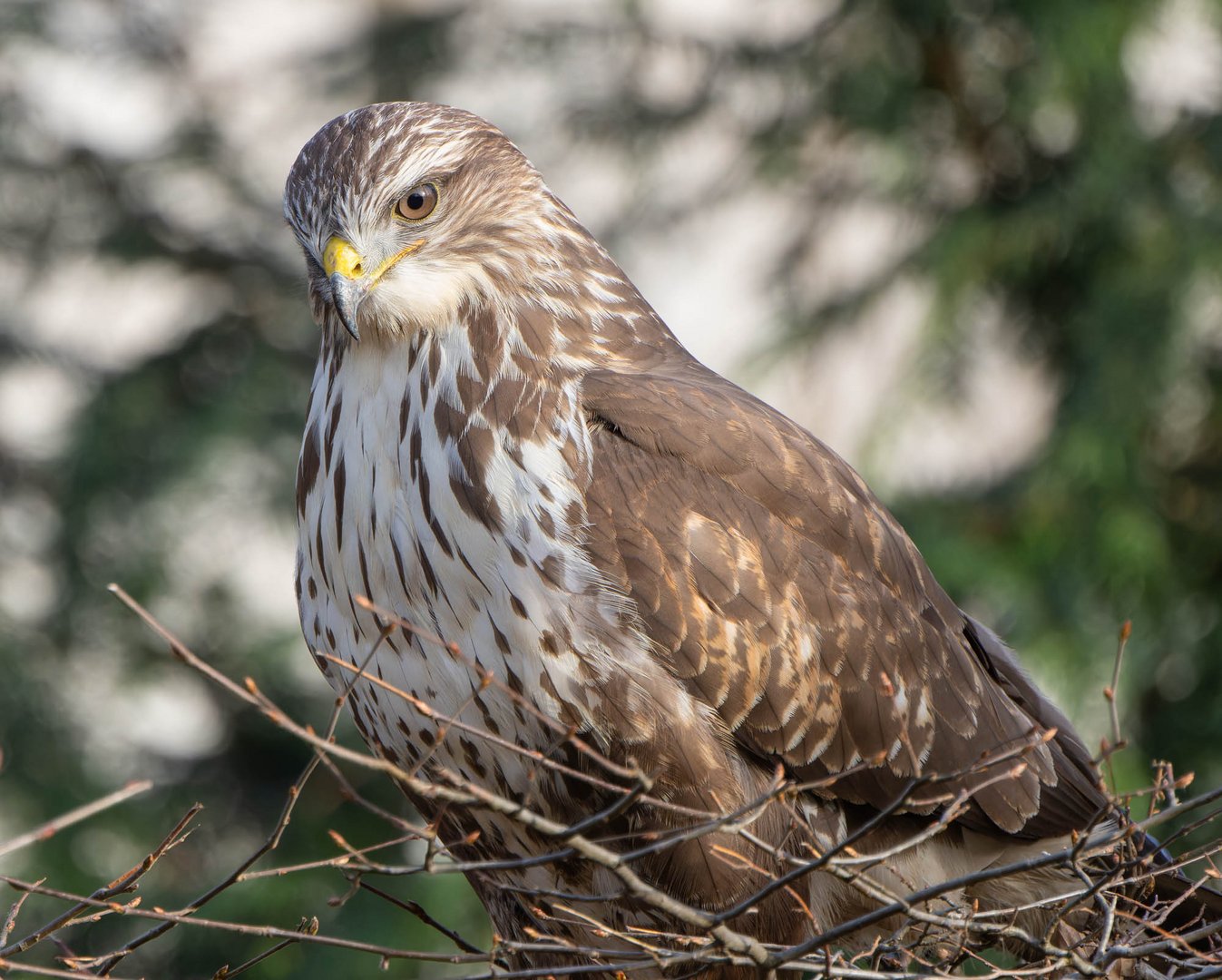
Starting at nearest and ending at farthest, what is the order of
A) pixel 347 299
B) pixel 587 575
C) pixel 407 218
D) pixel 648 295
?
1. pixel 587 575
2. pixel 347 299
3. pixel 407 218
4. pixel 648 295

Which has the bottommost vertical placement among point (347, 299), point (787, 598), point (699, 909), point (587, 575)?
point (699, 909)

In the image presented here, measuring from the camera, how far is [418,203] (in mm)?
3533

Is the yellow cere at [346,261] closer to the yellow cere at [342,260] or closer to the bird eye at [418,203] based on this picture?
the yellow cere at [342,260]

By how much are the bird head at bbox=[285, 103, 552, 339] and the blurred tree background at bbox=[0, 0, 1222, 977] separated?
9.87 feet

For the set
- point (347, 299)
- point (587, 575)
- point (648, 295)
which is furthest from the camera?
point (648, 295)

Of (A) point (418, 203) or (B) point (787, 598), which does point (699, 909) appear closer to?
(B) point (787, 598)

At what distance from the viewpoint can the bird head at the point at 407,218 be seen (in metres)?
3.45

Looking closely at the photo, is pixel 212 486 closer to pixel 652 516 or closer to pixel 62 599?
pixel 62 599

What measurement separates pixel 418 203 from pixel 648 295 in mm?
4316

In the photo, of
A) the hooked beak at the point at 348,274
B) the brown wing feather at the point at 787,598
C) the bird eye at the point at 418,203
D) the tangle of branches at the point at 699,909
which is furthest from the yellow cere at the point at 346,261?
the tangle of branches at the point at 699,909

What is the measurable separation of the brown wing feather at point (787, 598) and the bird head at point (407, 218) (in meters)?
0.37

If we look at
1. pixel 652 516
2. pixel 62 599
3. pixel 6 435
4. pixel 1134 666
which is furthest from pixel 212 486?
pixel 652 516

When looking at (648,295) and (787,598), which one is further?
(648,295)

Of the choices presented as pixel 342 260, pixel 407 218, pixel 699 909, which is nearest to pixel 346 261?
pixel 342 260
